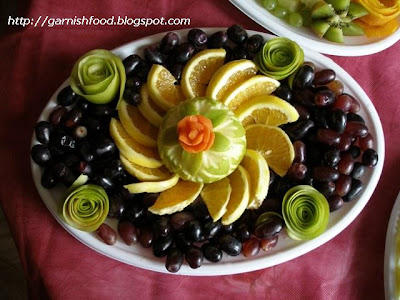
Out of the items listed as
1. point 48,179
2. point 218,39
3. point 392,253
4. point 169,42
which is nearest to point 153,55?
point 169,42

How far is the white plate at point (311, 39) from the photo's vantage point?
119cm

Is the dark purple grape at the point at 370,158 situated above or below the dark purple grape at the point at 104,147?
above

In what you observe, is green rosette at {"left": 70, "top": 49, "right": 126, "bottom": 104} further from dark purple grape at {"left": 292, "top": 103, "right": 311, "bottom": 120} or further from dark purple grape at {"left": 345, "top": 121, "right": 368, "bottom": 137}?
dark purple grape at {"left": 345, "top": 121, "right": 368, "bottom": 137}

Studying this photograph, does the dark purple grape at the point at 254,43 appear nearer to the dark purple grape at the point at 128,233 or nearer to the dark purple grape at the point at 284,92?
the dark purple grape at the point at 284,92

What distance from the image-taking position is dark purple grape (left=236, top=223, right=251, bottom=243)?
1.04 meters

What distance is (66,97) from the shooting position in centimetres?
107

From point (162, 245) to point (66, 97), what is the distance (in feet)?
1.28

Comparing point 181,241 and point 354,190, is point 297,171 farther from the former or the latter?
point 181,241

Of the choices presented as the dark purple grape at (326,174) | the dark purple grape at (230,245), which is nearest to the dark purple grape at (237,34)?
the dark purple grape at (326,174)

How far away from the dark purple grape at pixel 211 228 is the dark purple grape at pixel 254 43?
1.35 ft

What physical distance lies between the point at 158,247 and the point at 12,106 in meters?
0.50

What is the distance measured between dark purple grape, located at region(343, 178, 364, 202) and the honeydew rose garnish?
10.4 inches

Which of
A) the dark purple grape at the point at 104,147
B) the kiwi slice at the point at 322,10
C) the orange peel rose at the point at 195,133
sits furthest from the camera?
the kiwi slice at the point at 322,10

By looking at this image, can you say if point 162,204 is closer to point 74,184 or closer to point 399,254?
point 74,184
